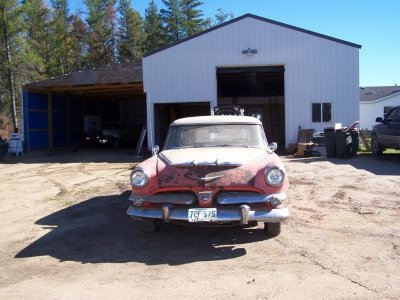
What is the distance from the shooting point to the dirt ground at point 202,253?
429 cm

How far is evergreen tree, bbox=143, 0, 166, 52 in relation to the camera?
4909 cm

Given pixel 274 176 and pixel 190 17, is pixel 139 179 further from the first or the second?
pixel 190 17

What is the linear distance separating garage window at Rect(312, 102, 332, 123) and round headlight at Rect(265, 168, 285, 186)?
1436 cm

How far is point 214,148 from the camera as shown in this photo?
6621mm

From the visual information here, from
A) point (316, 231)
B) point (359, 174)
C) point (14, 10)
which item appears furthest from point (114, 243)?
point (14, 10)

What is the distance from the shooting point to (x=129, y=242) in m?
6.00

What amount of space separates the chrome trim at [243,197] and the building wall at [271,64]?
14266 millimetres

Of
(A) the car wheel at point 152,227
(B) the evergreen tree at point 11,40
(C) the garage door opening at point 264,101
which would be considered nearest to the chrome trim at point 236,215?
(A) the car wheel at point 152,227

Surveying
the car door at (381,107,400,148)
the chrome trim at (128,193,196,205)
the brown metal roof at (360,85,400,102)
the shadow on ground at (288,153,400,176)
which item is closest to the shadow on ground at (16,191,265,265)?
the chrome trim at (128,193,196,205)

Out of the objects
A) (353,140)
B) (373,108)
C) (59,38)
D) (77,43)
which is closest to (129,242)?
(353,140)

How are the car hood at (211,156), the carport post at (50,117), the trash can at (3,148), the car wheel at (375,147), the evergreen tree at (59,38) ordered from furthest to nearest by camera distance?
the evergreen tree at (59,38) < the carport post at (50,117) < the trash can at (3,148) < the car wheel at (375,147) < the car hood at (211,156)

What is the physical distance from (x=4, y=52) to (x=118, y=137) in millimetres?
11225

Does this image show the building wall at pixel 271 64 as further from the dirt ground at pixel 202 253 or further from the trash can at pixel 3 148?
the dirt ground at pixel 202 253

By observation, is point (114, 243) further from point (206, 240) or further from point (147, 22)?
point (147, 22)
